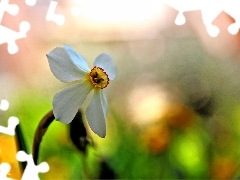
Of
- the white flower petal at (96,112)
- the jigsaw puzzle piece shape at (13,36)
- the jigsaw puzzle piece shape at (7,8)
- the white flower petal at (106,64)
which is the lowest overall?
the white flower petal at (96,112)

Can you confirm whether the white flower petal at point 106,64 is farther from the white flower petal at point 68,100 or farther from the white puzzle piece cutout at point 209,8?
the white puzzle piece cutout at point 209,8

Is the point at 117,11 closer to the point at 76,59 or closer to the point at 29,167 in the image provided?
the point at 76,59

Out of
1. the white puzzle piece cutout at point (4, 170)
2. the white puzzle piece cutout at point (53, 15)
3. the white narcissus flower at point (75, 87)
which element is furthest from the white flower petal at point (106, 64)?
the white puzzle piece cutout at point (4, 170)

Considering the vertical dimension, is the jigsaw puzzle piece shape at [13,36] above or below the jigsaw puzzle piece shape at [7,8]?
below

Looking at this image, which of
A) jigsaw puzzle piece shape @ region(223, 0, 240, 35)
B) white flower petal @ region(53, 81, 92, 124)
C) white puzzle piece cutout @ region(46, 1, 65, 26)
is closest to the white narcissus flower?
white flower petal @ region(53, 81, 92, 124)

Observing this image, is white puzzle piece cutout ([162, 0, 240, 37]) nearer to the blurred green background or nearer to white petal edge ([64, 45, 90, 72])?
the blurred green background

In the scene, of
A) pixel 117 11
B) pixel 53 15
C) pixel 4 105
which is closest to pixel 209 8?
pixel 117 11
